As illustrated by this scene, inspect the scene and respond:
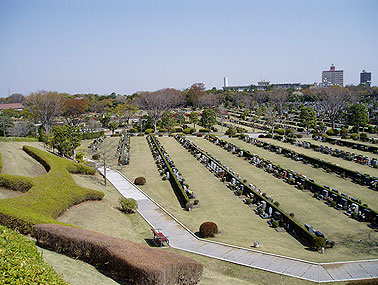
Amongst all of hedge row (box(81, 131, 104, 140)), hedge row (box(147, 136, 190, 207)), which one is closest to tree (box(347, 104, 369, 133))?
hedge row (box(147, 136, 190, 207))

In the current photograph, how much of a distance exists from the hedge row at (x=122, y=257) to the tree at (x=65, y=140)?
75.6 feet

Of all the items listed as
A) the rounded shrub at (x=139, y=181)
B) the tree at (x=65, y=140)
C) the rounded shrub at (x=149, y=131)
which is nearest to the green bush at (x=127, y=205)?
the rounded shrub at (x=139, y=181)

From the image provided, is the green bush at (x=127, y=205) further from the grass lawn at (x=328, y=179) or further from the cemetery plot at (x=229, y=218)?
the grass lawn at (x=328, y=179)

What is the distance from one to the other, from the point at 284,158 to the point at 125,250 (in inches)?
1216

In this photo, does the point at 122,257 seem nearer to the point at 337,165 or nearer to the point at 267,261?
the point at 267,261

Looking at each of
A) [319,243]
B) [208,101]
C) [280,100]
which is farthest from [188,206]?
[208,101]

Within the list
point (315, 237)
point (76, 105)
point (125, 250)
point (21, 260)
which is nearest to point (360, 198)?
point (315, 237)

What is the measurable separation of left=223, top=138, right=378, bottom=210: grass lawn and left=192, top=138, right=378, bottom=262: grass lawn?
3339mm

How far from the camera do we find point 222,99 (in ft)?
384

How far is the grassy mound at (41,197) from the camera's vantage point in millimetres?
13953

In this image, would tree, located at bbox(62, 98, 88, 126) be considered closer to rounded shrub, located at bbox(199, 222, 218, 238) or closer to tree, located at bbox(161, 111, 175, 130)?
tree, located at bbox(161, 111, 175, 130)

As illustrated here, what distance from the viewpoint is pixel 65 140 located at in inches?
1382

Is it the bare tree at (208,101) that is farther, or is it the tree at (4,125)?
the bare tree at (208,101)

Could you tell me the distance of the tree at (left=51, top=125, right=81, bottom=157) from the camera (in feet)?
115
